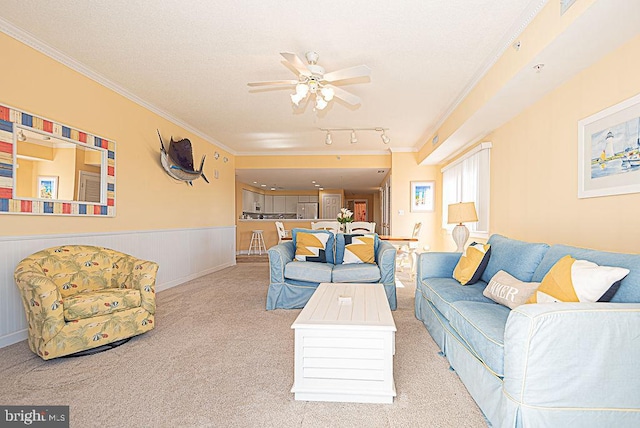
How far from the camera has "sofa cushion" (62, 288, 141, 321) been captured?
2.60 meters

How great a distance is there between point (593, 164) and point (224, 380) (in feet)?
10.1

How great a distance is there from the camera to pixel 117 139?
4160 mm

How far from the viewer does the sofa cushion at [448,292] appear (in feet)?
8.43

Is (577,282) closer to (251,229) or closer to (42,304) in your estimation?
(42,304)

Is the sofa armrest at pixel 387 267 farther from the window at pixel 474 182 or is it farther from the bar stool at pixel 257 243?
the bar stool at pixel 257 243

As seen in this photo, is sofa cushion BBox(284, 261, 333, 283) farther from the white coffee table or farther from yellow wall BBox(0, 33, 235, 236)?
yellow wall BBox(0, 33, 235, 236)

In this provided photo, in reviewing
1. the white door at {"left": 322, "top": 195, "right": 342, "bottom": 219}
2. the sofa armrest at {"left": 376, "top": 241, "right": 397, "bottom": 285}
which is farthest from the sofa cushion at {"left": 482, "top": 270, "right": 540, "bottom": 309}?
the white door at {"left": 322, "top": 195, "right": 342, "bottom": 219}

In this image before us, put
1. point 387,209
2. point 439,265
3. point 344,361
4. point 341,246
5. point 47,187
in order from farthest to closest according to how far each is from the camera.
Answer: point 387,209 → point 341,246 → point 439,265 → point 47,187 → point 344,361

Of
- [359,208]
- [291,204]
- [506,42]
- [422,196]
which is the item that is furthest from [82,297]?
[359,208]

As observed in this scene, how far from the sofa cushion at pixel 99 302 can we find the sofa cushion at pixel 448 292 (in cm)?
250

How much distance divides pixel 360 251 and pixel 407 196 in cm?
359

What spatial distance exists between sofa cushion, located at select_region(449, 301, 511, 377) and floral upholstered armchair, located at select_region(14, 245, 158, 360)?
2529 mm

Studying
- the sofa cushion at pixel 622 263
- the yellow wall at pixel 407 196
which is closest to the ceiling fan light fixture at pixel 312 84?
the sofa cushion at pixel 622 263

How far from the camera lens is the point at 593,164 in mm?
2646
